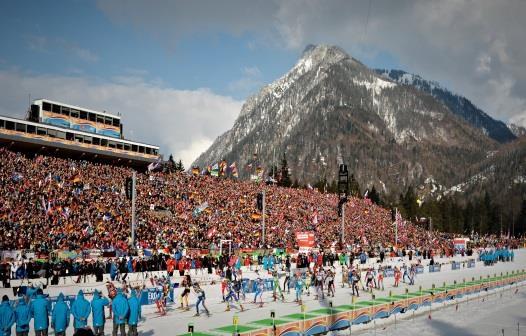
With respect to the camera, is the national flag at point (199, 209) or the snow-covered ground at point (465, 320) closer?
the snow-covered ground at point (465, 320)

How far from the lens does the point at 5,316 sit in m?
14.7

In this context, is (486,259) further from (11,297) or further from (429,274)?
(11,297)

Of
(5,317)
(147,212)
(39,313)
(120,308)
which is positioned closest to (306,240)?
(147,212)

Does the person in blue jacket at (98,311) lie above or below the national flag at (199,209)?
below

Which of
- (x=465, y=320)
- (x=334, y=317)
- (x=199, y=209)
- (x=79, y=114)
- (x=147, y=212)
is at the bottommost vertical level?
(x=465, y=320)

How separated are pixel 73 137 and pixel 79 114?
4588mm

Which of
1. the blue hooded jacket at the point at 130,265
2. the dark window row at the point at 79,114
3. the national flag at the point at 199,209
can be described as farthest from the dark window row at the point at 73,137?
the blue hooded jacket at the point at 130,265

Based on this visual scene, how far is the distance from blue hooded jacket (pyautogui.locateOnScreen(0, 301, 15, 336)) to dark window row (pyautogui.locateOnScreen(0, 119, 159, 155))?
4276 centimetres

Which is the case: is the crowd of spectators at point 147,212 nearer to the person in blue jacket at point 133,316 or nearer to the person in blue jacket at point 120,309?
the person in blue jacket at point 133,316

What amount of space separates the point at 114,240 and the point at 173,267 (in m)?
10.5

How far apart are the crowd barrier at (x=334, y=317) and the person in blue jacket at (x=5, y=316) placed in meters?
4.72

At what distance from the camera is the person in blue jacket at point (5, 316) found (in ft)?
48.2

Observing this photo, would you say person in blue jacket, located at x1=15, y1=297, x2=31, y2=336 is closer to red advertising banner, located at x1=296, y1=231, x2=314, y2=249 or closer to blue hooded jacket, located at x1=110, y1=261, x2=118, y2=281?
blue hooded jacket, located at x1=110, y1=261, x2=118, y2=281

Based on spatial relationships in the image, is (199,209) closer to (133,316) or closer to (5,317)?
(133,316)
